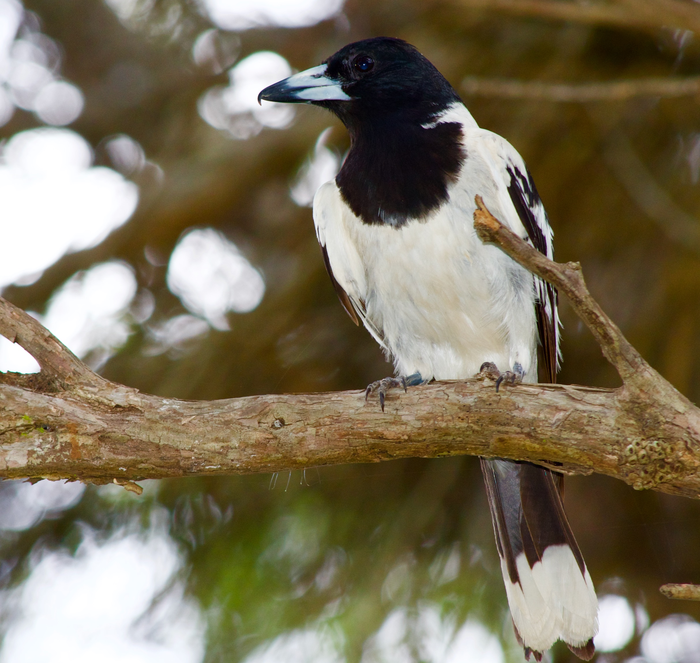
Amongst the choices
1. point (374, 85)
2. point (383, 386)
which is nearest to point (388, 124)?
point (374, 85)

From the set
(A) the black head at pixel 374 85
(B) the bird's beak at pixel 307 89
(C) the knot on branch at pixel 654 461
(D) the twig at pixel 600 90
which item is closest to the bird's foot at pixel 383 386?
(C) the knot on branch at pixel 654 461

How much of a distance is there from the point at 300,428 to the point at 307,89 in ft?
4.73

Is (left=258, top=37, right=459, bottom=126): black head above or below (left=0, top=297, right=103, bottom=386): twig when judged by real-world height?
below

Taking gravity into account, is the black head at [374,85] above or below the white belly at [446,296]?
above

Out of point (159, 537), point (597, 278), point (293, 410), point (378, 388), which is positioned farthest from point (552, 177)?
point (159, 537)

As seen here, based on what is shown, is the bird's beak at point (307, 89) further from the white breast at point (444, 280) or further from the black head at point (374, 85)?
the white breast at point (444, 280)

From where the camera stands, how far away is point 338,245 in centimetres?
267

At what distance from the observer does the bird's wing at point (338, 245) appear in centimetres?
265

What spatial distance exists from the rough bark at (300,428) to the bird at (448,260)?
0.28 m

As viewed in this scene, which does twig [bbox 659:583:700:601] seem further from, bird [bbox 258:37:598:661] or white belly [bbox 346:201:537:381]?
white belly [bbox 346:201:537:381]

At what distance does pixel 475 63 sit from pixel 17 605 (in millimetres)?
2911

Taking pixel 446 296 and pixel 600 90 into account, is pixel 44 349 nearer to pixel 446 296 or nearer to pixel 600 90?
pixel 446 296

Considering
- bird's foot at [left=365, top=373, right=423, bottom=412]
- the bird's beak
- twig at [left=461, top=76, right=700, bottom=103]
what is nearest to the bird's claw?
bird's foot at [left=365, top=373, right=423, bottom=412]

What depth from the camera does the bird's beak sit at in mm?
2703
